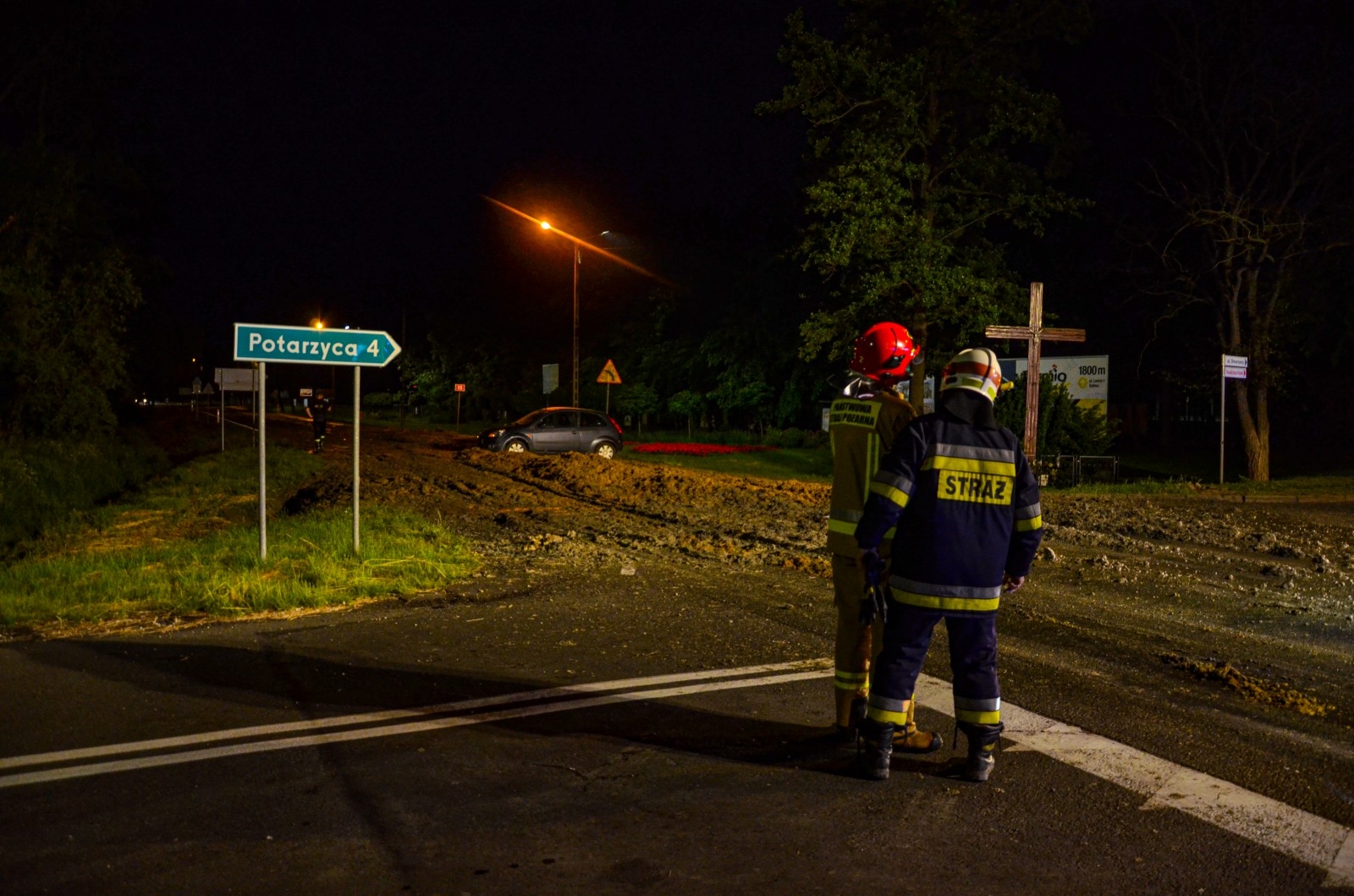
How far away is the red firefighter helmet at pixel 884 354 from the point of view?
5.70 metres

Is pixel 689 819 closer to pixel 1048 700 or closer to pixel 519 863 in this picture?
pixel 519 863

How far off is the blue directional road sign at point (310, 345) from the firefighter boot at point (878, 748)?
25.2 feet

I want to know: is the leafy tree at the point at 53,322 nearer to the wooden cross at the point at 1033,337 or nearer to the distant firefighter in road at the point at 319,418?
the distant firefighter in road at the point at 319,418

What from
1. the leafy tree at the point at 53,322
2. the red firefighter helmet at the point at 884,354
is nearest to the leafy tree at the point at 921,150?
the leafy tree at the point at 53,322

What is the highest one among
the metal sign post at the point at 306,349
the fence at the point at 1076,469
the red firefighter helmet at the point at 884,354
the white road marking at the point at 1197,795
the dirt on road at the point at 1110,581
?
the metal sign post at the point at 306,349

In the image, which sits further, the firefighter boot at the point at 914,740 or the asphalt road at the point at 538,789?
the firefighter boot at the point at 914,740

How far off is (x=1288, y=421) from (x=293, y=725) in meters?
44.4

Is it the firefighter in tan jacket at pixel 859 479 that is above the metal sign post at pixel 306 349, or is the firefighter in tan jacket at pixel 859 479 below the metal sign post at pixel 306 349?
below

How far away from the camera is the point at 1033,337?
24281 mm

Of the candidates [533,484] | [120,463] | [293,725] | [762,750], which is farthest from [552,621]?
[120,463]

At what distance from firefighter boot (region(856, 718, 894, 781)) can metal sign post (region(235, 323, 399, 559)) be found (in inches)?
297

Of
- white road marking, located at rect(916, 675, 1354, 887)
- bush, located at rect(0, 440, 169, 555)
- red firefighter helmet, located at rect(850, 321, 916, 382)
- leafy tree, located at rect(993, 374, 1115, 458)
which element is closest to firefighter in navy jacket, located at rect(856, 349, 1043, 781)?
red firefighter helmet, located at rect(850, 321, 916, 382)

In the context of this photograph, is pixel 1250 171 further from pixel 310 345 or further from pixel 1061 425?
pixel 310 345

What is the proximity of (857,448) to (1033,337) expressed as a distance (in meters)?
20.1
